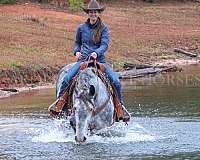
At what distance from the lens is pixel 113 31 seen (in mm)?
39875

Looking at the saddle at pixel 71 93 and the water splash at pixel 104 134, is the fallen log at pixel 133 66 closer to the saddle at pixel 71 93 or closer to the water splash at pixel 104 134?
the water splash at pixel 104 134

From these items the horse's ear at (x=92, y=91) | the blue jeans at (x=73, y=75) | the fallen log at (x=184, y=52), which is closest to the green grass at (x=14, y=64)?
the fallen log at (x=184, y=52)

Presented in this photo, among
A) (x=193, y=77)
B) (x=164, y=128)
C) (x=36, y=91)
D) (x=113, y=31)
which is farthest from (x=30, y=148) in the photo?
(x=113, y=31)

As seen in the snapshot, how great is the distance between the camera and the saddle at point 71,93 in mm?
14000

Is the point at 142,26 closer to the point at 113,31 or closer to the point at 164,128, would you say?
the point at 113,31

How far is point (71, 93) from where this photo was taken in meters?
14.0

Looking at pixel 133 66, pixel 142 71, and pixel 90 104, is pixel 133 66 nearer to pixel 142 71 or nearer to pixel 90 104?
pixel 142 71

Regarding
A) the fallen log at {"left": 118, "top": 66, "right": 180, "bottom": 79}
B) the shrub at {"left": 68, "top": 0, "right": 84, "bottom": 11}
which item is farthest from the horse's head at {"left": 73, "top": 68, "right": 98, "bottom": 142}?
the shrub at {"left": 68, "top": 0, "right": 84, "bottom": 11}

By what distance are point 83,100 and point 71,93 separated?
0.84 meters

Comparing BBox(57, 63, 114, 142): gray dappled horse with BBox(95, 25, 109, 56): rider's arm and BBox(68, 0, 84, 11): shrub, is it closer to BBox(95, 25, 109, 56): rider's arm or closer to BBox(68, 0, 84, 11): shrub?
BBox(95, 25, 109, 56): rider's arm

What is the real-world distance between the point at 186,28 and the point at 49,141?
31.3 metres

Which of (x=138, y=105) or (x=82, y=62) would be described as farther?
(x=138, y=105)

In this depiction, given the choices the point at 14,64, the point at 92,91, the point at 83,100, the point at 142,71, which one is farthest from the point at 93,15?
the point at 142,71

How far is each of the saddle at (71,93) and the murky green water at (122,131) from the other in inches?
19.2
